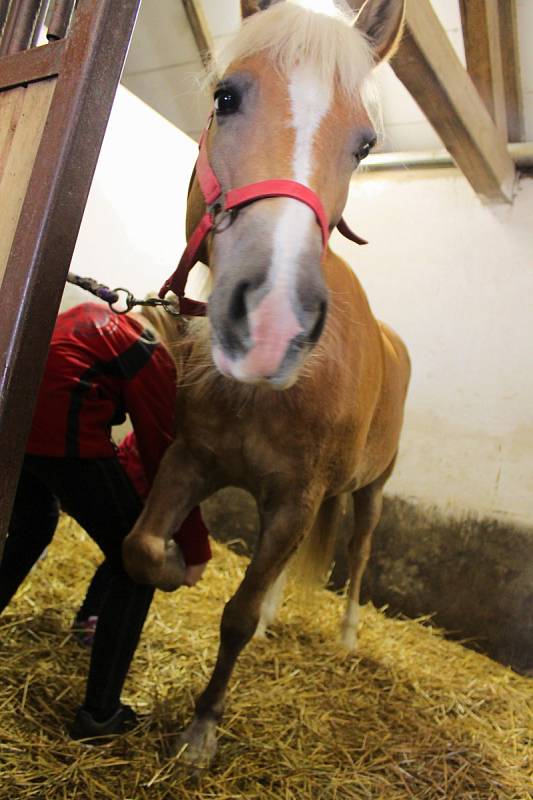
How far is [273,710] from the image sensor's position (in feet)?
6.92

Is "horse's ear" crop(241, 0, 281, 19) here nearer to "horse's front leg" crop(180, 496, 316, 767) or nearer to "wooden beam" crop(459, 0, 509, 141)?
"horse's front leg" crop(180, 496, 316, 767)

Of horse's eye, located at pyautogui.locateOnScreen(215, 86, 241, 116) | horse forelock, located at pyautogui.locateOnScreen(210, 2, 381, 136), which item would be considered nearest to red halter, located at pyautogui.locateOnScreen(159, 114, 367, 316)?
horse's eye, located at pyautogui.locateOnScreen(215, 86, 241, 116)

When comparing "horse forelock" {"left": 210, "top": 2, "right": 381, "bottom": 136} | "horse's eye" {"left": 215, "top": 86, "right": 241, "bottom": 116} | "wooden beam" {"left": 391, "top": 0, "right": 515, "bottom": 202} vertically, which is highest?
"wooden beam" {"left": 391, "top": 0, "right": 515, "bottom": 202}

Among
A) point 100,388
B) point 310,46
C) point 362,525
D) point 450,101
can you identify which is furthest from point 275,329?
point 362,525

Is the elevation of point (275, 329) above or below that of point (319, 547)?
above

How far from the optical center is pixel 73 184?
3.25 feet

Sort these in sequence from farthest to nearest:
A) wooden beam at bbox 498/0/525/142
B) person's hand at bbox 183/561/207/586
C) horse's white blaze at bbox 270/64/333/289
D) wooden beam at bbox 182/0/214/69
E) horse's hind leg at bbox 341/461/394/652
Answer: wooden beam at bbox 182/0/214/69 → horse's hind leg at bbox 341/461/394/652 → wooden beam at bbox 498/0/525/142 → person's hand at bbox 183/561/207/586 → horse's white blaze at bbox 270/64/333/289

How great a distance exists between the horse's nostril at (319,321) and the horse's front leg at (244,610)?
679mm

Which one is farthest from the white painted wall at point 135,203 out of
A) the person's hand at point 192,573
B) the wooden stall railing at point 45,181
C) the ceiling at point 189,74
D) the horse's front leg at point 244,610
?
the wooden stall railing at point 45,181

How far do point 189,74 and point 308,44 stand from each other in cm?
213

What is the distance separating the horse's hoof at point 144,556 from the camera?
5.32 feet

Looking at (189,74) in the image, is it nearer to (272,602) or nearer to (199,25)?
(199,25)

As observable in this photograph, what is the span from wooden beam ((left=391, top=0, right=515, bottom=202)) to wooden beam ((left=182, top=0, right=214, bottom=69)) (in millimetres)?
1198

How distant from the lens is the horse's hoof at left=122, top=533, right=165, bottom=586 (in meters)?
1.62
